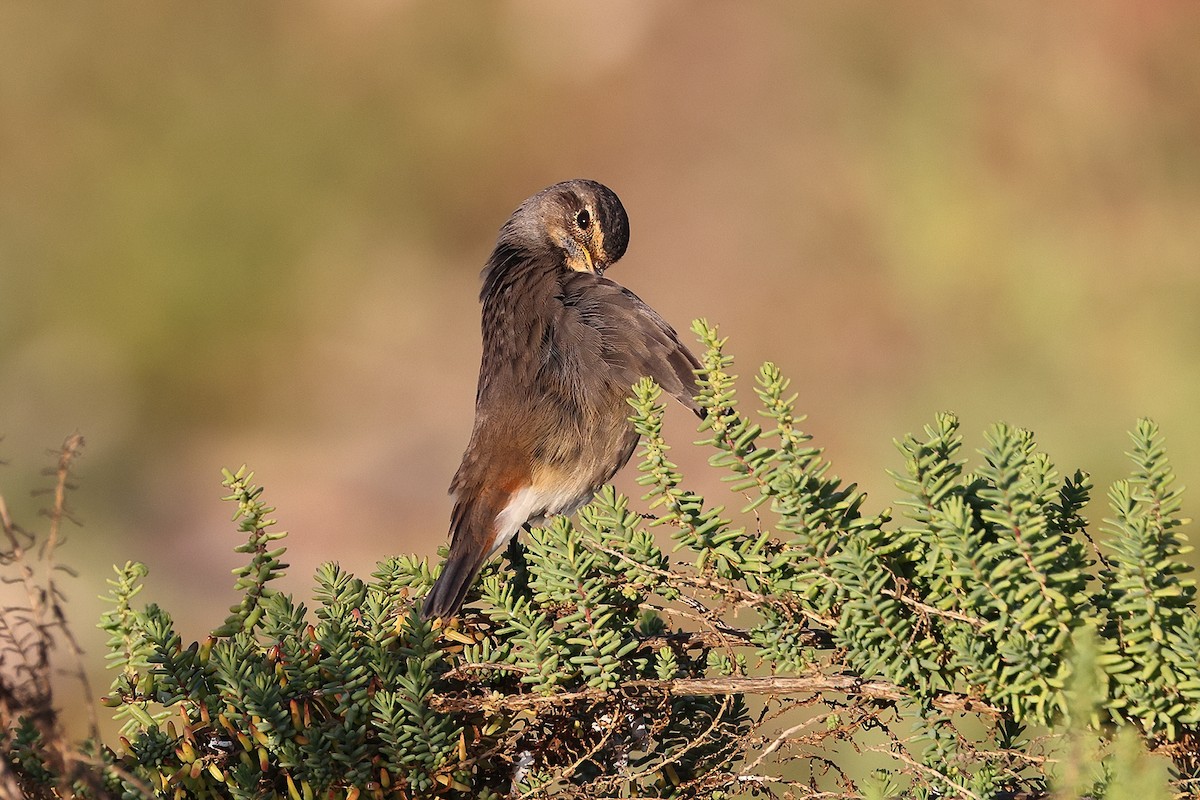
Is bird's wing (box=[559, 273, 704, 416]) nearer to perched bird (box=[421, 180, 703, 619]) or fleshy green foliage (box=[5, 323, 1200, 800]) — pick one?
perched bird (box=[421, 180, 703, 619])

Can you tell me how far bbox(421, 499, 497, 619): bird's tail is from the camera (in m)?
2.17

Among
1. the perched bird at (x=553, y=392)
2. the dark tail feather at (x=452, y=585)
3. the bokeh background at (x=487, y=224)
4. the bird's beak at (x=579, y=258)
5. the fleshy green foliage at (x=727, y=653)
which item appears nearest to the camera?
the fleshy green foliage at (x=727, y=653)

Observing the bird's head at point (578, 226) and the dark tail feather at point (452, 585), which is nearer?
the dark tail feather at point (452, 585)

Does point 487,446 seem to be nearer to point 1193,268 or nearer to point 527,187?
point 1193,268

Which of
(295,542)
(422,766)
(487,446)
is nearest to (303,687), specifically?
(422,766)

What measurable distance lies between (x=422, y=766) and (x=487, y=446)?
5.70 ft

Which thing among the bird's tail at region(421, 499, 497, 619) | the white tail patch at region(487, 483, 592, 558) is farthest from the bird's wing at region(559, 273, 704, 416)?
the bird's tail at region(421, 499, 497, 619)

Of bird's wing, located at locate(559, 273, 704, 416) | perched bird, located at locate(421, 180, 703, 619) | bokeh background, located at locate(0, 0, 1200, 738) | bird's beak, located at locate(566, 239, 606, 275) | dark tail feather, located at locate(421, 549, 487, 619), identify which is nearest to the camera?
dark tail feather, located at locate(421, 549, 487, 619)

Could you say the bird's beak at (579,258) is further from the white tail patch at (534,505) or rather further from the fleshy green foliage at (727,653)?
the fleshy green foliage at (727,653)

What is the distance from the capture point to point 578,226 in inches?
170

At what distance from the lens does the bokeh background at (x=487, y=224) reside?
7332 mm

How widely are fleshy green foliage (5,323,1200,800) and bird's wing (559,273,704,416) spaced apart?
47.6 inches

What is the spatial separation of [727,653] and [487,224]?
364 inches

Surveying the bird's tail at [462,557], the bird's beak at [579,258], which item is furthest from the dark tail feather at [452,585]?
the bird's beak at [579,258]
